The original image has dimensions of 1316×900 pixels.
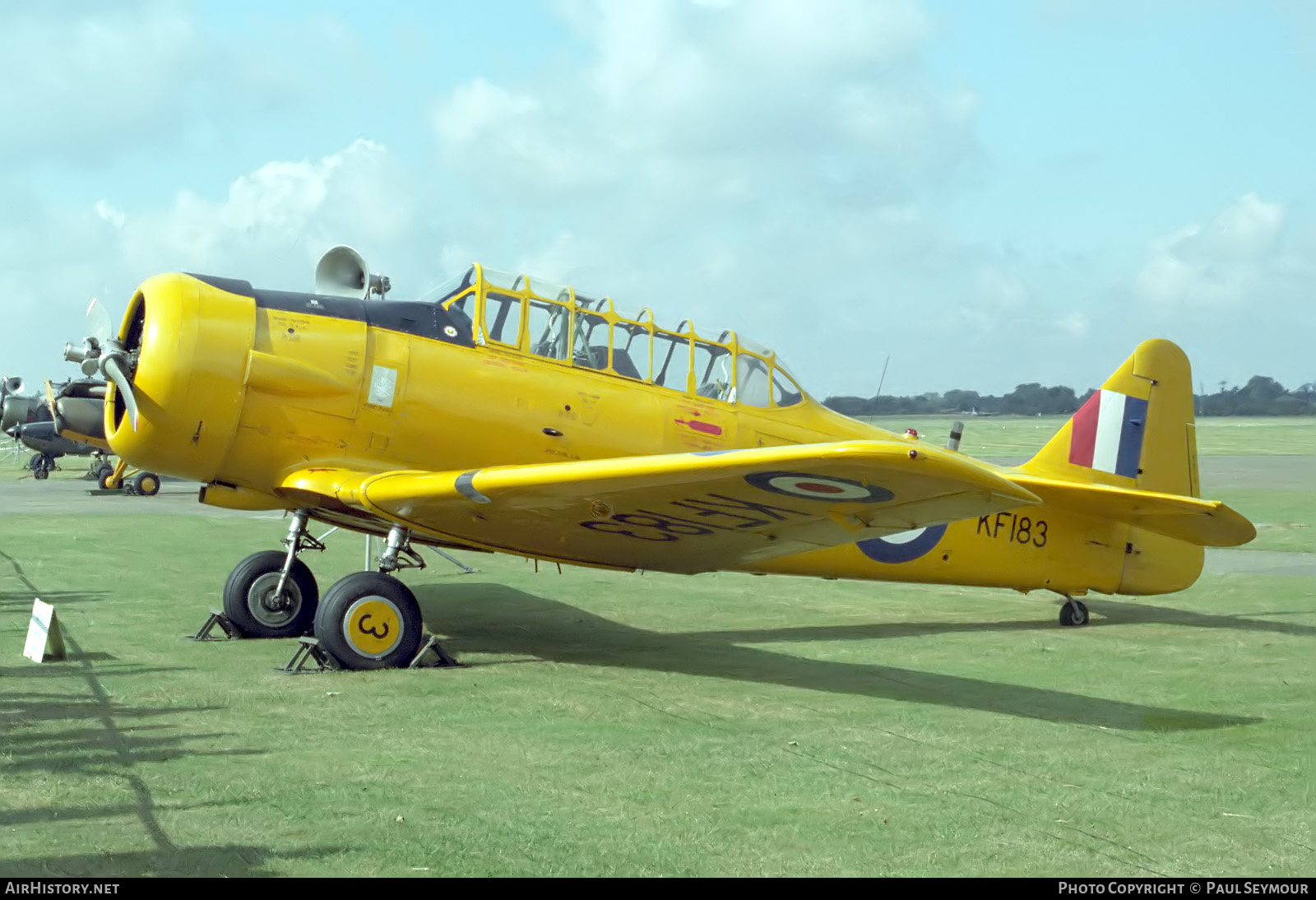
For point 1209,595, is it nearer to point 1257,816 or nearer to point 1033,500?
point 1033,500

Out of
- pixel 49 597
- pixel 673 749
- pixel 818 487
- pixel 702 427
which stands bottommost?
pixel 49 597

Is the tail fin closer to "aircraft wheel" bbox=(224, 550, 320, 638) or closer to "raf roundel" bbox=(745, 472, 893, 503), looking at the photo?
"raf roundel" bbox=(745, 472, 893, 503)

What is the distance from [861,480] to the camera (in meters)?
5.94

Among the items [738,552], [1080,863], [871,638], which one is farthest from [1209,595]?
[1080,863]

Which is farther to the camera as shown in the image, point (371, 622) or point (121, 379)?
point (121, 379)

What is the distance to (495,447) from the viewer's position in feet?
26.7

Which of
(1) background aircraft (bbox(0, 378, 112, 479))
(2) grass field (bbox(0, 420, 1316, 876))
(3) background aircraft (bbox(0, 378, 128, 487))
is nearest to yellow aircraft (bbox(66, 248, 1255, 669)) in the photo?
(2) grass field (bbox(0, 420, 1316, 876))

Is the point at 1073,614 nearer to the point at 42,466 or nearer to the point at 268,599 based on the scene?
the point at 268,599

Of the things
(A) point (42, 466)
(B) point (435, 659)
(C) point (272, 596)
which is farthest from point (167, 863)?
(A) point (42, 466)

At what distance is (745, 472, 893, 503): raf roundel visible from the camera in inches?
238

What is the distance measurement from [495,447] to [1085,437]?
5448mm

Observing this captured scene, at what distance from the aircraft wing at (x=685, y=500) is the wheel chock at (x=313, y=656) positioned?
34.7 inches

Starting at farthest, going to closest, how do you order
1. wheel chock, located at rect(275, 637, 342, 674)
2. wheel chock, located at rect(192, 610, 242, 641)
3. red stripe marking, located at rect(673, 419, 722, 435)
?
red stripe marking, located at rect(673, 419, 722, 435), wheel chock, located at rect(192, 610, 242, 641), wheel chock, located at rect(275, 637, 342, 674)

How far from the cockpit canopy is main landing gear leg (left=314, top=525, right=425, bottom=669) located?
184 centimetres
